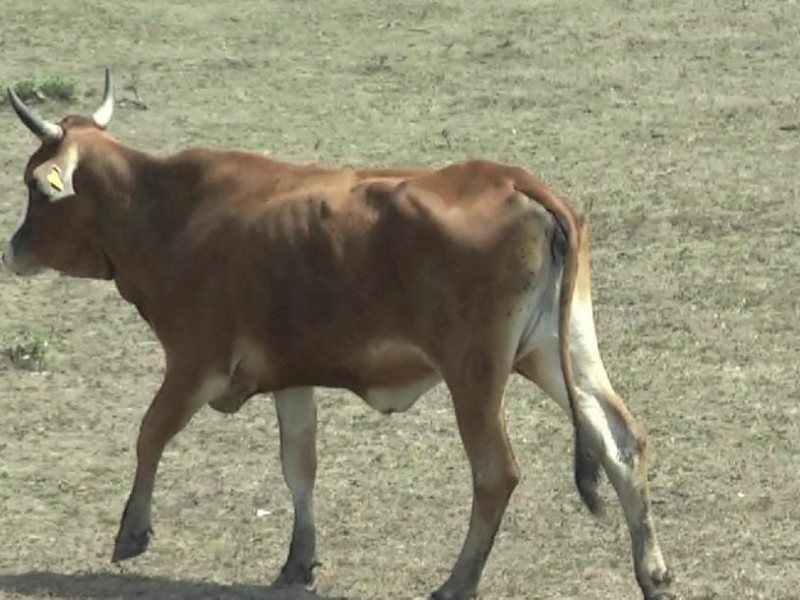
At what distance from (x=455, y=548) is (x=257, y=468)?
134cm

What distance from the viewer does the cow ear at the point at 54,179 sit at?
8.96 metres

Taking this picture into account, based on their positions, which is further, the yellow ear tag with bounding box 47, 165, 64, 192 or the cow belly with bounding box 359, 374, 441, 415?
the yellow ear tag with bounding box 47, 165, 64, 192

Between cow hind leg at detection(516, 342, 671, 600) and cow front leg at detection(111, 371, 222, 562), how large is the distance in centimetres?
127

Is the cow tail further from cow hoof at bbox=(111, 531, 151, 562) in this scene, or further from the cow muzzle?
the cow muzzle

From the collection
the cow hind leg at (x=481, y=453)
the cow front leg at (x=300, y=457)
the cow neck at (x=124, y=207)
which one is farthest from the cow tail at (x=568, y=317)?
the cow neck at (x=124, y=207)

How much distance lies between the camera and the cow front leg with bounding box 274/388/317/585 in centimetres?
864

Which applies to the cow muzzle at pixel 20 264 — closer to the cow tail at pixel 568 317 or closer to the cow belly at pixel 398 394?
the cow belly at pixel 398 394

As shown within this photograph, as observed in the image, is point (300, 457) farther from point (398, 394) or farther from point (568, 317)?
point (568, 317)

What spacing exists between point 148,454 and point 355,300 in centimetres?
106

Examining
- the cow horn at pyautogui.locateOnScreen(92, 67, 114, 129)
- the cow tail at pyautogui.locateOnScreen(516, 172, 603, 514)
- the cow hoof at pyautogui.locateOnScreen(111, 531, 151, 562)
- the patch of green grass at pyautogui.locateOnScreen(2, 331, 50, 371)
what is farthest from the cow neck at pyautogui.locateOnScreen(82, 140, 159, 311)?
the patch of green grass at pyautogui.locateOnScreen(2, 331, 50, 371)

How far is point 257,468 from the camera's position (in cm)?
998

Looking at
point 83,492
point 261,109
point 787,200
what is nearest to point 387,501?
point 83,492

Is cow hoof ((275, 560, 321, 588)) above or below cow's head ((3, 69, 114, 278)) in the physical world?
below

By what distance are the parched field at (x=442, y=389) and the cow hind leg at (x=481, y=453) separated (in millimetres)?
249
